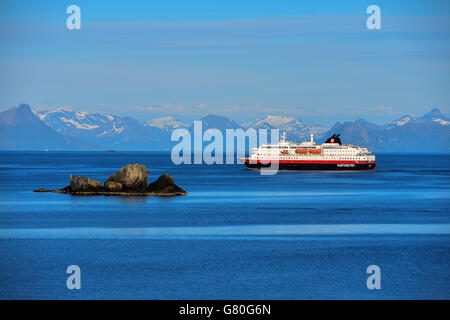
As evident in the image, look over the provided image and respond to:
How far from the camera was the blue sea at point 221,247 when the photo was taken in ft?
91.0

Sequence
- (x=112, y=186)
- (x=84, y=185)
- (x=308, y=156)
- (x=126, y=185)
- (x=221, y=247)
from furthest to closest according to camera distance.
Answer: (x=308, y=156)
(x=84, y=185)
(x=126, y=185)
(x=112, y=186)
(x=221, y=247)

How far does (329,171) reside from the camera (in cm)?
13325

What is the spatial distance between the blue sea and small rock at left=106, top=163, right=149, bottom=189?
184 cm

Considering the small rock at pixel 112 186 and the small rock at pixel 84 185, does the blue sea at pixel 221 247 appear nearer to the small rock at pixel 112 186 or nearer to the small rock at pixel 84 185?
the small rock at pixel 84 185

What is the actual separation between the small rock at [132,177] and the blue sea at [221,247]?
184cm

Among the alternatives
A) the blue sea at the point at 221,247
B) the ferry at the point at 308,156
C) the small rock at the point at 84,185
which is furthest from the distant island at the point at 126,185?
the ferry at the point at 308,156

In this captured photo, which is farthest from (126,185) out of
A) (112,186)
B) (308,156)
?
(308,156)

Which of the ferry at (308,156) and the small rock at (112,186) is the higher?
the ferry at (308,156)

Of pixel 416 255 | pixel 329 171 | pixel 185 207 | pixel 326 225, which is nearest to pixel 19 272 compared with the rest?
pixel 416 255

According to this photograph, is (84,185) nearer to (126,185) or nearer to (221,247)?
(126,185)

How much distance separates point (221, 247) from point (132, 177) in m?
28.6

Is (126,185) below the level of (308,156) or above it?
below

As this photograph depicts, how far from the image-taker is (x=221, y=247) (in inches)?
1467
